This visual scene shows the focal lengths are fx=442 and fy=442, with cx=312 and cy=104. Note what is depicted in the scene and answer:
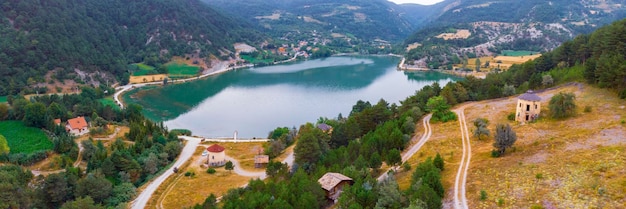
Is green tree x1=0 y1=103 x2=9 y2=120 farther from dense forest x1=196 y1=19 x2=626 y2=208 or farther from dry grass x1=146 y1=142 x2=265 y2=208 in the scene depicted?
dense forest x1=196 y1=19 x2=626 y2=208

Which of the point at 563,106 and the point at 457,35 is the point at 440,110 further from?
the point at 457,35

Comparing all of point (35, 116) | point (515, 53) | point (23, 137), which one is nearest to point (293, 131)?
point (23, 137)

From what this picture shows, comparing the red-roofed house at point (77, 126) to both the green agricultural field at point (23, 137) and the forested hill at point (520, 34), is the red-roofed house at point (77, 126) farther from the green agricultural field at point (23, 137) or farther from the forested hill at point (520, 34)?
the forested hill at point (520, 34)

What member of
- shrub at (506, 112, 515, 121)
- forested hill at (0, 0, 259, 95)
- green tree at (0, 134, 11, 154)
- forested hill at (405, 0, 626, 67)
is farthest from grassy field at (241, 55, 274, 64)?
shrub at (506, 112, 515, 121)

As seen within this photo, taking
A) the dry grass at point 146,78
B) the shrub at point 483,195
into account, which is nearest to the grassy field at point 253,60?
the dry grass at point 146,78

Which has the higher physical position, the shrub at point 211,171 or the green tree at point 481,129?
the green tree at point 481,129

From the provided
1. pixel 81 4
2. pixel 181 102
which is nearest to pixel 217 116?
pixel 181 102

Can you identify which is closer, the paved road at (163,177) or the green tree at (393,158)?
the green tree at (393,158)
